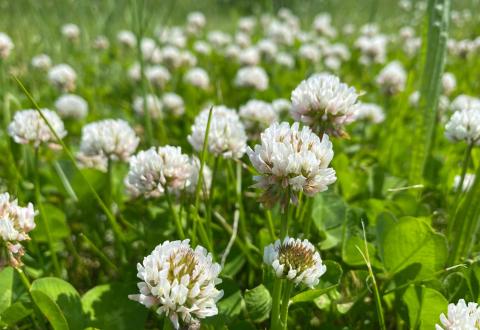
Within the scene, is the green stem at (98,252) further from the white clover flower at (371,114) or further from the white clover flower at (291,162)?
the white clover flower at (371,114)

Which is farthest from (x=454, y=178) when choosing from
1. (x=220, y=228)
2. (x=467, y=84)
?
(x=467, y=84)

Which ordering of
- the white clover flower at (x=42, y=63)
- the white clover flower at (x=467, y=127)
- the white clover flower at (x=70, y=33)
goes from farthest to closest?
the white clover flower at (x=70, y=33)
the white clover flower at (x=42, y=63)
the white clover flower at (x=467, y=127)

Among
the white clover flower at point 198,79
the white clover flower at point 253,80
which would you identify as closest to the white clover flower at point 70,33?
the white clover flower at point 198,79

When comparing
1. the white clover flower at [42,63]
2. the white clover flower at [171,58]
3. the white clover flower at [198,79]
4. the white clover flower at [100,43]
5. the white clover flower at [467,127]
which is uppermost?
the white clover flower at [100,43]

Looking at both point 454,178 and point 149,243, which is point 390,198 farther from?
point 149,243

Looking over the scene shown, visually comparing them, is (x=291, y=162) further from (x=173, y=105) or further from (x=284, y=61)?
(x=284, y=61)

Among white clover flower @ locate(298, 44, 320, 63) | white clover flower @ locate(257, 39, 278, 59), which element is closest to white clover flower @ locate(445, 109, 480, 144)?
white clover flower @ locate(298, 44, 320, 63)
